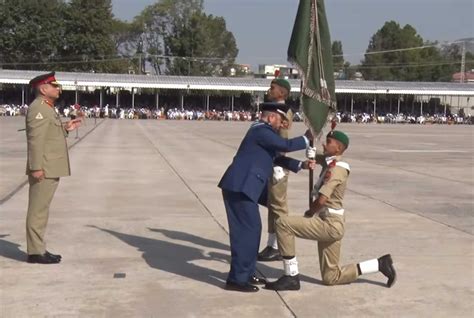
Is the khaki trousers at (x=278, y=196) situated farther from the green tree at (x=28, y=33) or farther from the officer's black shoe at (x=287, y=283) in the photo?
the green tree at (x=28, y=33)

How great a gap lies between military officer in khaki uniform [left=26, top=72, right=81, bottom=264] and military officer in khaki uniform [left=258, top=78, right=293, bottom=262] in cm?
215

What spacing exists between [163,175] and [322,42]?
9.58 m

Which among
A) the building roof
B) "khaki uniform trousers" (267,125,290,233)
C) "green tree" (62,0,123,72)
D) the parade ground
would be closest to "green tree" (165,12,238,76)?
"green tree" (62,0,123,72)

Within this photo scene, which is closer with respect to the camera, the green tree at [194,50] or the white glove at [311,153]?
the white glove at [311,153]

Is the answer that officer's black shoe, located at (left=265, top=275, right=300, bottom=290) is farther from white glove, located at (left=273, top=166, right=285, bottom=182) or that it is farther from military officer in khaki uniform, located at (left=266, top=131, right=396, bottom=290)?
white glove, located at (left=273, top=166, right=285, bottom=182)

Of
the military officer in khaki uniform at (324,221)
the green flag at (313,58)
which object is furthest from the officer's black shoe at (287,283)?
the green flag at (313,58)

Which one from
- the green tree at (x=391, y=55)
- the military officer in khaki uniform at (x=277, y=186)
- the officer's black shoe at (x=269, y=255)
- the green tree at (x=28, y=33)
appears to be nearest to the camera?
the military officer in khaki uniform at (x=277, y=186)

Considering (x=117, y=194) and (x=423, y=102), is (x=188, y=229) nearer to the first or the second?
(x=117, y=194)

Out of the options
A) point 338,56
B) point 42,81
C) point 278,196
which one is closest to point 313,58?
point 278,196

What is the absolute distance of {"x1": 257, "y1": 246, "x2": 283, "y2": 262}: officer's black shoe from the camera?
7.46 m

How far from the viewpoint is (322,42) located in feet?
22.3

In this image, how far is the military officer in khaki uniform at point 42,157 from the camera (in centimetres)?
703

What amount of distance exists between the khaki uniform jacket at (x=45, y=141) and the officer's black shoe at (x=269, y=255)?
2233 millimetres

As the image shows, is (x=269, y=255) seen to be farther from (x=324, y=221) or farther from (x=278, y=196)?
(x=324, y=221)
